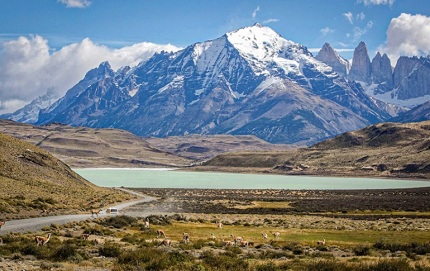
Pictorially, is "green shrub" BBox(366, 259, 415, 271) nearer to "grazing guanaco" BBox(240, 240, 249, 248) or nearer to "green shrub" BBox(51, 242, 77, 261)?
"grazing guanaco" BBox(240, 240, 249, 248)

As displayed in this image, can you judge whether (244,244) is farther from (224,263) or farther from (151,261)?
(151,261)

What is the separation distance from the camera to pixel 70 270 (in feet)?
80.9

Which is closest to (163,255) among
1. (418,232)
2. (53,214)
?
(418,232)

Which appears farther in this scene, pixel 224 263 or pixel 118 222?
pixel 118 222

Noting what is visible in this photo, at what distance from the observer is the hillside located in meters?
63.1

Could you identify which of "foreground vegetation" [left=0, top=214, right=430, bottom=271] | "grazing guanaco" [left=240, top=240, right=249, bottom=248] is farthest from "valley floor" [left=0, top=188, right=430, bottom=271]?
"grazing guanaco" [left=240, top=240, right=249, bottom=248]

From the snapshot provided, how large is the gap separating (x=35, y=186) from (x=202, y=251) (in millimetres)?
57908

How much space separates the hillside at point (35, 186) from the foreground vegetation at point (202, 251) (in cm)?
1279

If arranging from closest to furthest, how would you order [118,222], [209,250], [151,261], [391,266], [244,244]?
[391,266]
[151,261]
[209,250]
[244,244]
[118,222]

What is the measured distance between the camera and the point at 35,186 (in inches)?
3351

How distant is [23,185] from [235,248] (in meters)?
56.1

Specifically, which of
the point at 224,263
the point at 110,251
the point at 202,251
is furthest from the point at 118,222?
the point at 224,263

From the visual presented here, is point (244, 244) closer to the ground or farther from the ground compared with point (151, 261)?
closer to the ground

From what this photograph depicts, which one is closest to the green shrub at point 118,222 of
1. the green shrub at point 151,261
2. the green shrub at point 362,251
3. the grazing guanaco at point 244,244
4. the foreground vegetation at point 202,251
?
the foreground vegetation at point 202,251
